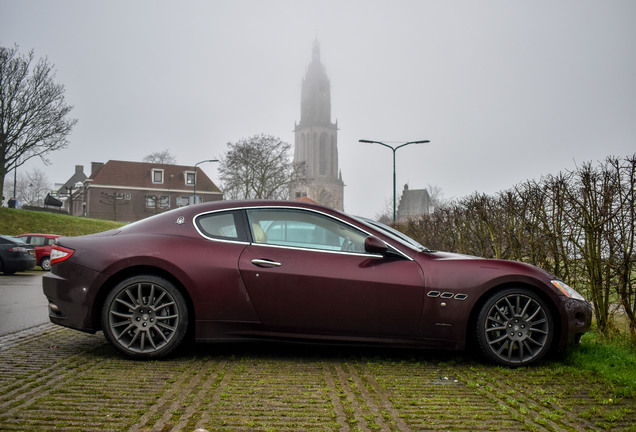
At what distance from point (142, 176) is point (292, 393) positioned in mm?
68295

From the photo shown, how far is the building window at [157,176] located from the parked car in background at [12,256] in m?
51.3

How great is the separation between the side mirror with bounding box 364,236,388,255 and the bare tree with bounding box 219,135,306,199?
4698 centimetres

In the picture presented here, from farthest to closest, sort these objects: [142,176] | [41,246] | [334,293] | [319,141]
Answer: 1. [319,141]
2. [142,176]
3. [41,246]
4. [334,293]

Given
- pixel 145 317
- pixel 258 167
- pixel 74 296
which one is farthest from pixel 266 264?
pixel 258 167

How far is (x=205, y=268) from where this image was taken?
198 inches

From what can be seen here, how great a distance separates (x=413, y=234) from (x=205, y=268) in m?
14.3

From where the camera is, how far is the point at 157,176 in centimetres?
6900

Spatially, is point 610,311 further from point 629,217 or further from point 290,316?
point 290,316

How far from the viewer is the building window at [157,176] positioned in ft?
226

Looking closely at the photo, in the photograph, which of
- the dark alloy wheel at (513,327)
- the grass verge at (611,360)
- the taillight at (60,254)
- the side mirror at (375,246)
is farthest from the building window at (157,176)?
the dark alloy wheel at (513,327)

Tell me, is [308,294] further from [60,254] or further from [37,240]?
[37,240]

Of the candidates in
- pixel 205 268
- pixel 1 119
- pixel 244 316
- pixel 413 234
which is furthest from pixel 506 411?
pixel 1 119

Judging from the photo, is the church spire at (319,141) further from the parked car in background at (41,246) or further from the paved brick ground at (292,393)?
the paved brick ground at (292,393)

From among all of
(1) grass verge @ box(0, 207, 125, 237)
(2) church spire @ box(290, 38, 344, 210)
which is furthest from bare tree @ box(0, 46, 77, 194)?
(2) church spire @ box(290, 38, 344, 210)
